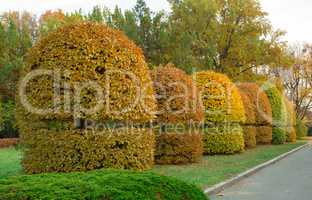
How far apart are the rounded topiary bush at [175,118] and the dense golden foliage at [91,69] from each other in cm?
433

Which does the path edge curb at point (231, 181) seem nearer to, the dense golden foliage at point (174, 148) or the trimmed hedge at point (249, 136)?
the dense golden foliage at point (174, 148)

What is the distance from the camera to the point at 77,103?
10891 millimetres

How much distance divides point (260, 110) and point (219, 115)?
1033 centimetres

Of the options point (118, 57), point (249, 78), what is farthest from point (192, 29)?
point (118, 57)

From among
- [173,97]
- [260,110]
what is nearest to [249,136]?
[260,110]

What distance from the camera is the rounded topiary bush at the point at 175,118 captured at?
645 inches

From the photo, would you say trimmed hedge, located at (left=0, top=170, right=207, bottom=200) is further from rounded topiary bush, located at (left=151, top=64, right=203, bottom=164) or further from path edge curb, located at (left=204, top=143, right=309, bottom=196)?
rounded topiary bush, located at (left=151, top=64, right=203, bottom=164)

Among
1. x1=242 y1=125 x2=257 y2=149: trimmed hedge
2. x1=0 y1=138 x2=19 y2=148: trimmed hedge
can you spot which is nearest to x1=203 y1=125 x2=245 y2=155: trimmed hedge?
x1=242 y1=125 x2=257 y2=149: trimmed hedge

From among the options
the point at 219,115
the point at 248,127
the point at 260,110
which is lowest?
the point at 248,127

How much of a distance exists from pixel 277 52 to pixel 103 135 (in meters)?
37.9

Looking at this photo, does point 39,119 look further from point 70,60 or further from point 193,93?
point 193,93

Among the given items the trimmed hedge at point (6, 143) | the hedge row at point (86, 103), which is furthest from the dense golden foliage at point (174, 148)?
the trimmed hedge at point (6, 143)

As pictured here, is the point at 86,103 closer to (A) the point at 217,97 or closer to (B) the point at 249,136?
(A) the point at 217,97

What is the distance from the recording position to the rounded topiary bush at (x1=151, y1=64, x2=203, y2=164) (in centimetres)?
1638
